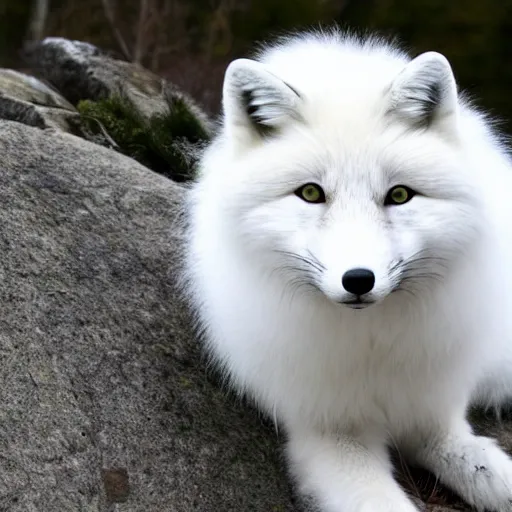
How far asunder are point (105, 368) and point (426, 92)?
1811 millimetres

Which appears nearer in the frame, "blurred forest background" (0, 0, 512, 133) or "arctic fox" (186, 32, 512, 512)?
"arctic fox" (186, 32, 512, 512)

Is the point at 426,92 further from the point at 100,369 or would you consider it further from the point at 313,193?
the point at 100,369

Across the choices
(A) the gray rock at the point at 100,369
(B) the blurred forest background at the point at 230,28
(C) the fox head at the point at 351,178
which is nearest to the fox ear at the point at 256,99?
(C) the fox head at the point at 351,178

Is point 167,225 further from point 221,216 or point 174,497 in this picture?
point 174,497

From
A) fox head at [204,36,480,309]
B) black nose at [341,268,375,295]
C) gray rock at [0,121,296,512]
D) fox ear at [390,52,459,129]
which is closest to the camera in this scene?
black nose at [341,268,375,295]

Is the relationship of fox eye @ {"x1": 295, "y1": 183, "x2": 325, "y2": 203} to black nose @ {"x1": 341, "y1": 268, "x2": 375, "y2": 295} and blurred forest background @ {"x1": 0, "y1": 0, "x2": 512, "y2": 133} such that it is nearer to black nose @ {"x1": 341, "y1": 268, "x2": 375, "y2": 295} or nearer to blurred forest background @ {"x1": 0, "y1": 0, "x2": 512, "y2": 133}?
black nose @ {"x1": 341, "y1": 268, "x2": 375, "y2": 295}

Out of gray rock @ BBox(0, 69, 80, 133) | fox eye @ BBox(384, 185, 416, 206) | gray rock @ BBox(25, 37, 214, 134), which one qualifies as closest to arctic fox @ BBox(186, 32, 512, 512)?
fox eye @ BBox(384, 185, 416, 206)

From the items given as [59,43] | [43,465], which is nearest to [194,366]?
[43,465]

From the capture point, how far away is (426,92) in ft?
9.57

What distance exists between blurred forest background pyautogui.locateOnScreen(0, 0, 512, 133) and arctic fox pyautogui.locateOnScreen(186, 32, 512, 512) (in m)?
6.66

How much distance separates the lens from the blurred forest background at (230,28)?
47.3 feet

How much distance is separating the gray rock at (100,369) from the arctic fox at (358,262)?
25 centimetres

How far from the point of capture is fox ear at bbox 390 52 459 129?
2.88 m

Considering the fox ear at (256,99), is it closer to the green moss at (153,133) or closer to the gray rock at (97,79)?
the green moss at (153,133)
